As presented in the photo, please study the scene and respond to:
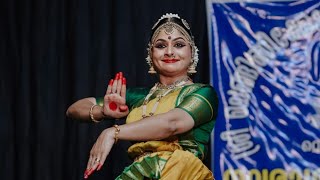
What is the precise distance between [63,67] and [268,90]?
931 millimetres

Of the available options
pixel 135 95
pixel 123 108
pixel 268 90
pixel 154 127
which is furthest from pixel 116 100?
pixel 268 90

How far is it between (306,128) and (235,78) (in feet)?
1.21

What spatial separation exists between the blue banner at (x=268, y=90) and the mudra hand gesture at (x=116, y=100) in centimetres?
83

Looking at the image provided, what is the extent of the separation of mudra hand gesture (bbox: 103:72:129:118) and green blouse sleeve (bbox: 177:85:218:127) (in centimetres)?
19

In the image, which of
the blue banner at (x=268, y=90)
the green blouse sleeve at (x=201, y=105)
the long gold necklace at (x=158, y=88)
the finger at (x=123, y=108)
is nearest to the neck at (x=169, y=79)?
the long gold necklace at (x=158, y=88)

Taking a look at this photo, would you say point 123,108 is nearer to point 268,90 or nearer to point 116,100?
point 116,100

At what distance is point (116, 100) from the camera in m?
2.52

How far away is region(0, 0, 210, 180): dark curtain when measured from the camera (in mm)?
3416

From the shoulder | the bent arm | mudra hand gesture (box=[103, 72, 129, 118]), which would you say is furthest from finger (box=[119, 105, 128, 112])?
the shoulder

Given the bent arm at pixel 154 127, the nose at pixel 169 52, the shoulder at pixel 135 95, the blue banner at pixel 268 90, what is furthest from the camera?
the blue banner at pixel 268 90

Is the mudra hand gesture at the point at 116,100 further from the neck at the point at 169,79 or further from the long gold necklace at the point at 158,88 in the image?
the neck at the point at 169,79

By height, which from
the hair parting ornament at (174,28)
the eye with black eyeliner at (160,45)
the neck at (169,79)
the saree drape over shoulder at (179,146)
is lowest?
the saree drape over shoulder at (179,146)

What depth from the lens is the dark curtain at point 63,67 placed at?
3.42m

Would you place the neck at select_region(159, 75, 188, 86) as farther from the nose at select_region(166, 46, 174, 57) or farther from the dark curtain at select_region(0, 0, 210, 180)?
the dark curtain at select_region(0, 0, 210, 180)
